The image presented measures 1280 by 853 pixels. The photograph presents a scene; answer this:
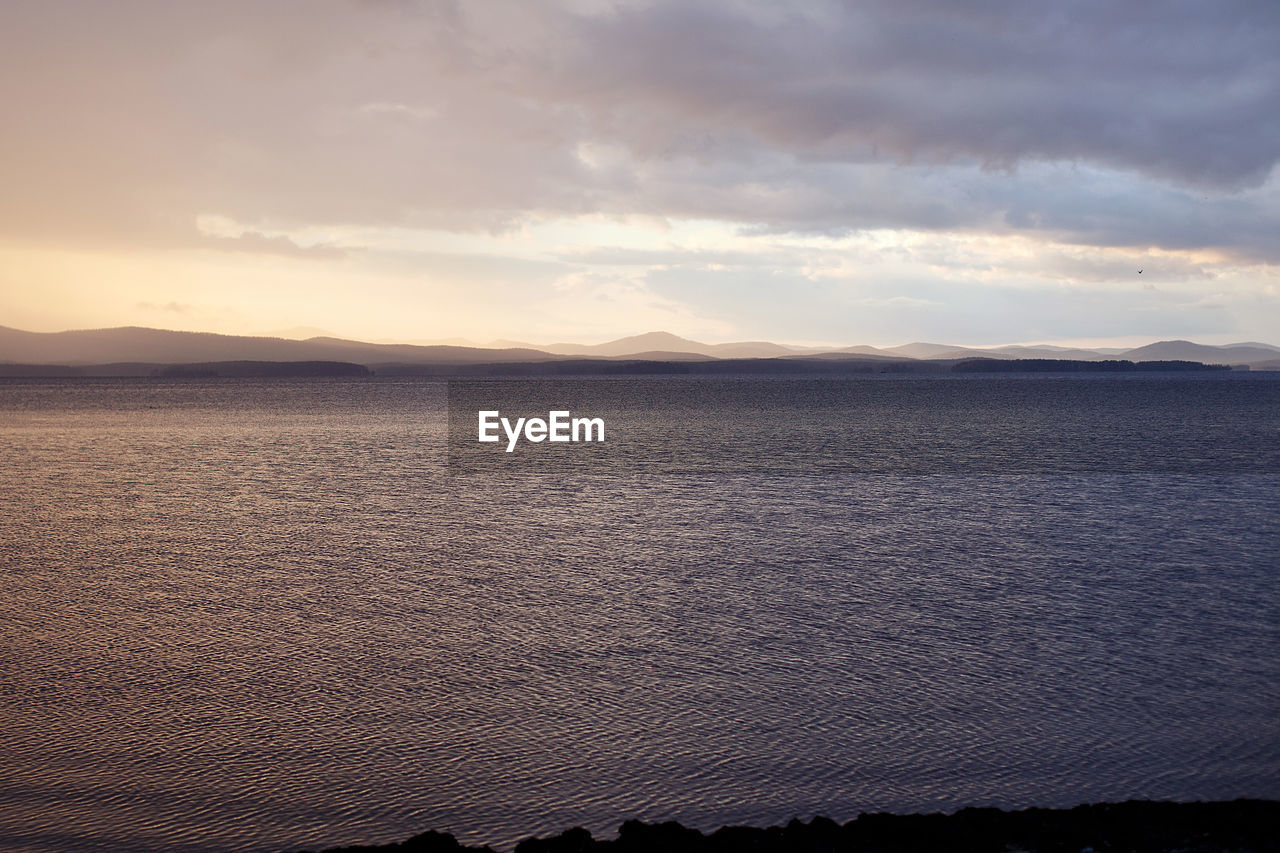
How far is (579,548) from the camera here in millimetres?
20188

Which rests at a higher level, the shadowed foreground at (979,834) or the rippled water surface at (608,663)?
the shadowed foreground at (979,834)

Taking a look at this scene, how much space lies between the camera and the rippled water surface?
8578 mm

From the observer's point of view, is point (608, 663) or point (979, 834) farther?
point (608, 663)

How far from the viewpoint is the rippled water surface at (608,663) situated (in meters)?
8.58

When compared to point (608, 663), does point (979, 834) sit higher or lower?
higher

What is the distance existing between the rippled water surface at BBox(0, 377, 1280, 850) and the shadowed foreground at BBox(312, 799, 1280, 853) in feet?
2.22

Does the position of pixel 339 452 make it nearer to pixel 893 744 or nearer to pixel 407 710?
pixel 407 710

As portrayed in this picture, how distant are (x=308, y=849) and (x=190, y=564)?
1278 centimetres

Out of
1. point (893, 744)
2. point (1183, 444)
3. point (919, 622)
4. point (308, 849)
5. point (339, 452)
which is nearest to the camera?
point (308, 849)

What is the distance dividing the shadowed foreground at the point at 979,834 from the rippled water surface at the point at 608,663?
677mm

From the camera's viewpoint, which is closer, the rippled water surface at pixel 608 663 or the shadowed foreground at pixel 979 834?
the shadowed foreground at pixel 979 834

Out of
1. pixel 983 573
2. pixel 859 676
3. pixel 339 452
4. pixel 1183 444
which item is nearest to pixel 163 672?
pixel 859 676

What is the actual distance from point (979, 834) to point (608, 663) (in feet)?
19.0

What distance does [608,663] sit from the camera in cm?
1223
